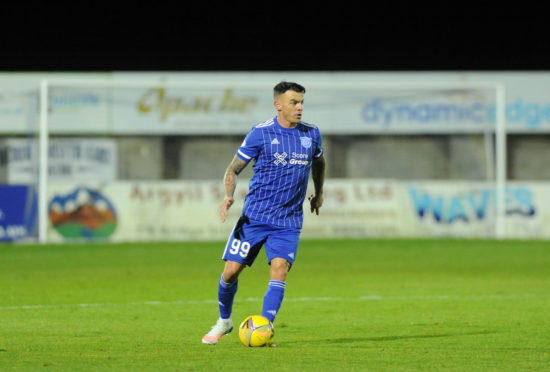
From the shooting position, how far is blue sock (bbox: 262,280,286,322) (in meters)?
8.45

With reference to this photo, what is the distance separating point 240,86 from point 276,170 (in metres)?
16.2

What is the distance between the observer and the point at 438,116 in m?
25.3

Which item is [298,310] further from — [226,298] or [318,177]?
[226,298]

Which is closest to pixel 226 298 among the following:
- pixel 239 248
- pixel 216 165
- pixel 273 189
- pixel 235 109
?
pixel 239 248

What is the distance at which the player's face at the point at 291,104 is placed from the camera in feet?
28.4

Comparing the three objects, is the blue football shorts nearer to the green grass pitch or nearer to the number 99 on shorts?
the number 99 on shorts

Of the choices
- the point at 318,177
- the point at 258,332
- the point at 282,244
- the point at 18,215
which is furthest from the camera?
the point at 18,215

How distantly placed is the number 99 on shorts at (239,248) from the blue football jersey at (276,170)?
0.21 m

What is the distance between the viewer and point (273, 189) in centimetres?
877

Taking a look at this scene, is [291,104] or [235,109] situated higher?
[235,109]
